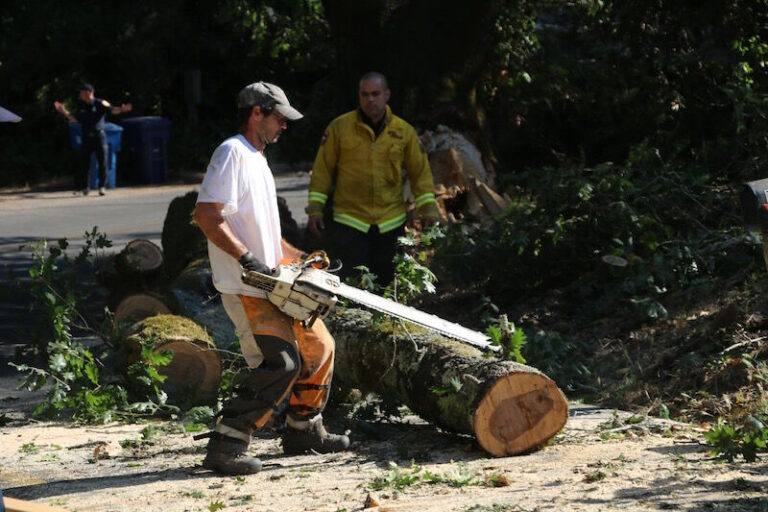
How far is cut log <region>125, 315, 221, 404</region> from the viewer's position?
7984mm

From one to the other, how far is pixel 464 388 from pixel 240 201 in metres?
1.48

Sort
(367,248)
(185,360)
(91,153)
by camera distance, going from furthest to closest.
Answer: (91,153) < (367,248) < (185,360)

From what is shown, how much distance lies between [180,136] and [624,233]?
1953 cm

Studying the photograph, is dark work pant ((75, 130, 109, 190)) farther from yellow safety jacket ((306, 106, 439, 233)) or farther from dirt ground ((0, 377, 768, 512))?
dirt ground ((0, 377, 768, 512))

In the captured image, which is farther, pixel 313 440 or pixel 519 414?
pixel 313 440

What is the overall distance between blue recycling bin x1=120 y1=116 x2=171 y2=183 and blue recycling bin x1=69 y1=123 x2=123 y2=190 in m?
0.84

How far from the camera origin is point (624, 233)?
31.1 feet

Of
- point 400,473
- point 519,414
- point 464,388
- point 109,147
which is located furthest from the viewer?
point 109,147

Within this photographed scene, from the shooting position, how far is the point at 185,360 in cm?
806

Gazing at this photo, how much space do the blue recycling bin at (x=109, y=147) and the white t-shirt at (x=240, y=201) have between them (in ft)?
55.8

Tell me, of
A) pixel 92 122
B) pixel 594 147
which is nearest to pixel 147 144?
pixel 92 122

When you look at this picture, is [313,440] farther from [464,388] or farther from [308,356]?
[464,388]

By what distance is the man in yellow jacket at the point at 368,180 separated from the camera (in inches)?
346

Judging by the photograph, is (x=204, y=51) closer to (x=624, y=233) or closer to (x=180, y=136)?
(x=180, y=136)
